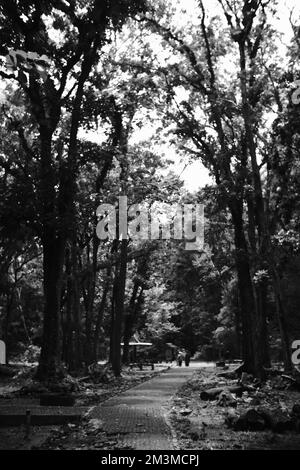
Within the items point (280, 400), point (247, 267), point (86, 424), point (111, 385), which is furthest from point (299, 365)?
point (86, 424)

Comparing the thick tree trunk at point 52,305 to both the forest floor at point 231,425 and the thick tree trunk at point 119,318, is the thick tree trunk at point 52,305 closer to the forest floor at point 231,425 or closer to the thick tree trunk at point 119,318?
the forest floor at point 231,425

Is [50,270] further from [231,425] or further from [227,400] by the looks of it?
[231,425]

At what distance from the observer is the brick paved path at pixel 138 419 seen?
9.09m

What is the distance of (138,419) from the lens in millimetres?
11742

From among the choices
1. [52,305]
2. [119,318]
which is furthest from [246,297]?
[52,305]

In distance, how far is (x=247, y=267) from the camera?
24.3m

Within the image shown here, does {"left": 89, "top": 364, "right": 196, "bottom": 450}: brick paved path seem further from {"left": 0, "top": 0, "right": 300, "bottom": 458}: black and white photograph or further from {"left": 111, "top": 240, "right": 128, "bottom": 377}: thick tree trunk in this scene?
{"left": 111, "top": 240, "right": 128, "bottom": 377}: thick tree trunk

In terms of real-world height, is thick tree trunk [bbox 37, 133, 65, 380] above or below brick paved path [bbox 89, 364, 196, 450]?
above

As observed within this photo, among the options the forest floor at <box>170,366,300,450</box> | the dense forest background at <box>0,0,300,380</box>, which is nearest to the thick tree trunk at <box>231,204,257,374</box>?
the dense forest background at <box>0,0,300,380</box>

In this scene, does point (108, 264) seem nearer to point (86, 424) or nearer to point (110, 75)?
point (110, 75)

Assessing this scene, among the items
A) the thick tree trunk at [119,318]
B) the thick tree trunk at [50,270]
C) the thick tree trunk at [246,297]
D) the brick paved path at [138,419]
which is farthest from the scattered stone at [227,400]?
the thick tree trunk at [119,318]

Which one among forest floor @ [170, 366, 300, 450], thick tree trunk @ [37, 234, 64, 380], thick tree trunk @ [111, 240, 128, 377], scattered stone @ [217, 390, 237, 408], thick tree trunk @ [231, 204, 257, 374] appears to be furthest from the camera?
thick tree trunk @ [111, 240, 128, 377]

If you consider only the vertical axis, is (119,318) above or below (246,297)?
below

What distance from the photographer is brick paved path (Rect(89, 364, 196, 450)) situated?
909cm
